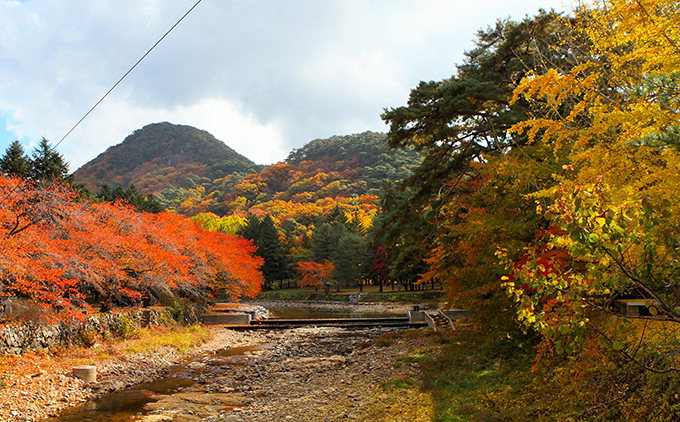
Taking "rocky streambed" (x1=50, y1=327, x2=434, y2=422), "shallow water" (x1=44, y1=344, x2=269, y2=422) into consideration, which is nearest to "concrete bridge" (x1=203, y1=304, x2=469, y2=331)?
"rocky streambed" (x1=50, y1=327, x2=434, y2=422)

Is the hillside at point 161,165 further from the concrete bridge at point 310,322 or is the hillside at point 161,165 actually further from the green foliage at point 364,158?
the concrete bridge at point 310,322

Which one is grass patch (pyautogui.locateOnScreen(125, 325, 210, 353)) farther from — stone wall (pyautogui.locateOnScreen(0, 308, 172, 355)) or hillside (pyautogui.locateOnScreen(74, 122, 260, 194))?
hillside (pyautogui.locateOnScreen(74, 122, 260, 194))

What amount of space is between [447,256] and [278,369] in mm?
7816

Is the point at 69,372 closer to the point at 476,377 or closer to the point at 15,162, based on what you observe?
the point at 476,377

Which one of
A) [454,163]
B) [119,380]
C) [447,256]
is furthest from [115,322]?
[454,163]

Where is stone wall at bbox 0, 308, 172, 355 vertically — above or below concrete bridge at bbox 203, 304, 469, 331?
above

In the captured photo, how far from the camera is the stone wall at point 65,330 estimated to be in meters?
13.7

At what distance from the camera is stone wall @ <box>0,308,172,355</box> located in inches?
540

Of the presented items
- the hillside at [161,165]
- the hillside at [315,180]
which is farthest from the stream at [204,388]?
the hillside at [161,165]

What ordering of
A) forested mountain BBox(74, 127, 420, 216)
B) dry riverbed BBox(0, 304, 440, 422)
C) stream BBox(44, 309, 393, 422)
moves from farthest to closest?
1. forested mountain BBox(74, 127, 420, 216)
2. stream BBox(44, 309, 393, 422)
3. dry riverbed BBox(0, 304, 440, 422)

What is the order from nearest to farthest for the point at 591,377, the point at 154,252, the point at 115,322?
the point at 591,377 < the point at 115,322 < the point at 154,252

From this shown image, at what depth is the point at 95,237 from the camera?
1653 cm

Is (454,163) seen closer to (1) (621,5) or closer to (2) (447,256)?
(2) (447,256)

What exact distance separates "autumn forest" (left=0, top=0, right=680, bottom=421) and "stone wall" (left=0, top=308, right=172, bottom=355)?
75cm
